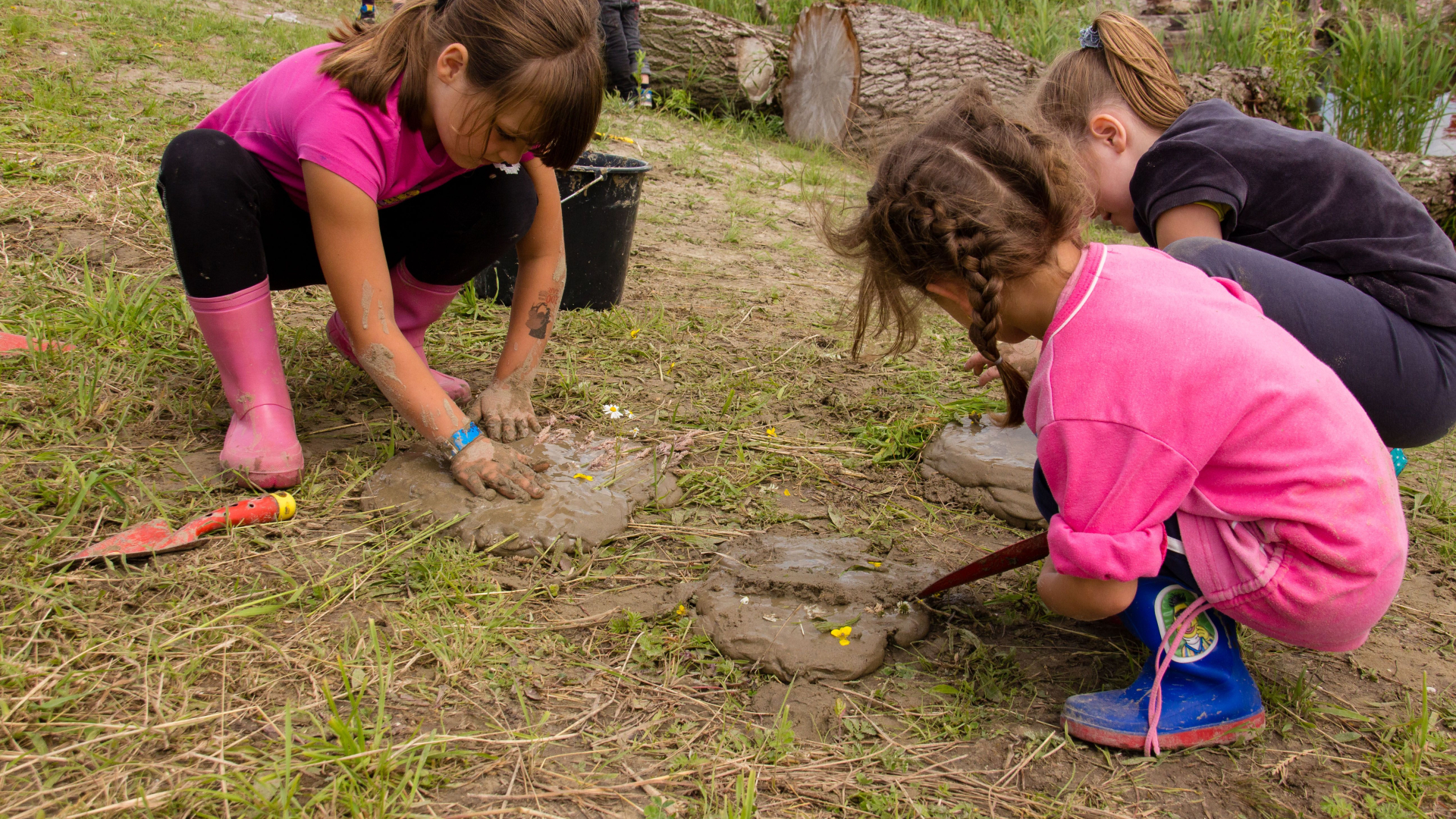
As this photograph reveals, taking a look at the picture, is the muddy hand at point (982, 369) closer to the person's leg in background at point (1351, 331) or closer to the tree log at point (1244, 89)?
the person's leg in background at point (1351, 331)

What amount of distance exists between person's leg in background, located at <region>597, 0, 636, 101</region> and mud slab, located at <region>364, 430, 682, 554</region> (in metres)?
4.31

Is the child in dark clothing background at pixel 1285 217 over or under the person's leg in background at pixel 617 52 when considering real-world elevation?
over

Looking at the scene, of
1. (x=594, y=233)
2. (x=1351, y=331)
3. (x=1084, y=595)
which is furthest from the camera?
(x=594, y=233)

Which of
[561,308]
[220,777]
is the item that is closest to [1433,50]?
[561,308]

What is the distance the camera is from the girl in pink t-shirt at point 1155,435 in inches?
49.1

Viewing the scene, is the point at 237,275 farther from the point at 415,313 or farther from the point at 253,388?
the point at 415,313

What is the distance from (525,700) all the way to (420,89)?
117 centimetres

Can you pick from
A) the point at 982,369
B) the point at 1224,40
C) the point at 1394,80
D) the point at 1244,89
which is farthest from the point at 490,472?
the point at 1224,40

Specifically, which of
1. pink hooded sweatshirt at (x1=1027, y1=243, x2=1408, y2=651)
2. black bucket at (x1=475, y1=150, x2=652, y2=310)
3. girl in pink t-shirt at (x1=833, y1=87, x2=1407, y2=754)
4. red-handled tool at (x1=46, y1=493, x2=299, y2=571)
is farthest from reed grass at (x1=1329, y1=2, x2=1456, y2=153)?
red-handled tool at (x1=46, y1=493, x2=299, y2=571)

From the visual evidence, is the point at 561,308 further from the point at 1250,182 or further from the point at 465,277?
the point at 1250,182

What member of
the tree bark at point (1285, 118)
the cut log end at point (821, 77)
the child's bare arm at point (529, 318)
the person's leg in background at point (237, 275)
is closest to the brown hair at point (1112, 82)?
the child's bare arm at point (529, 318)

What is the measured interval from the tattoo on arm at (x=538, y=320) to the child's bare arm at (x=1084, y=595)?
1332mm

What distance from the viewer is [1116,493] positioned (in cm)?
124

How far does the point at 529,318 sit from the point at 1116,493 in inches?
57.4
